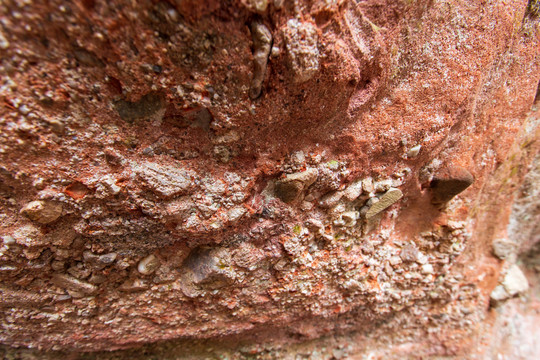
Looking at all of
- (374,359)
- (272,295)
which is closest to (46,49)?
(272,295)

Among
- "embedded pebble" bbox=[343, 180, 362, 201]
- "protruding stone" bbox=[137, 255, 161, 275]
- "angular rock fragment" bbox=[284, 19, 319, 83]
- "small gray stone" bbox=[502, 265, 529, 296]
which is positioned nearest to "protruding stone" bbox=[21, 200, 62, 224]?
"protruding stone" bbox=[137, 255, 161, 275]

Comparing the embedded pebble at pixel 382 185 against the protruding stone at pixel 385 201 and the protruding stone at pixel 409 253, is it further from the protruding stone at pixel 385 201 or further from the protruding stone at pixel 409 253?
the protruding stone at pixel 409 253

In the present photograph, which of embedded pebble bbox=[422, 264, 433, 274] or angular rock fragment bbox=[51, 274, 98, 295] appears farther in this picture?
embedded pebble bbox=[422, 264, 433, 274]

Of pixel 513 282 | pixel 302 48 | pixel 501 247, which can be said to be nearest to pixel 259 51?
pixel 302 48

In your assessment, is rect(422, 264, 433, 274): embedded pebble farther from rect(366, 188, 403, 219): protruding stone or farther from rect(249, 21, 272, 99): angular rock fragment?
rect(249, 21, 272, 99): angular rock fragment

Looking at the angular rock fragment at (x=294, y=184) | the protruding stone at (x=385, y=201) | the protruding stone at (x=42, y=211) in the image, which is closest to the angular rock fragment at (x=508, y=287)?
the protruding stone at (x=385, y=201)

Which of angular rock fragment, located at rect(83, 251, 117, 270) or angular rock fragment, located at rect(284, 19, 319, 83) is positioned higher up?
angular rock fragment, located at rect(284, 19, 319, 83)

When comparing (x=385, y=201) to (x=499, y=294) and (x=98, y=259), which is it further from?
(x=499, y=294)
